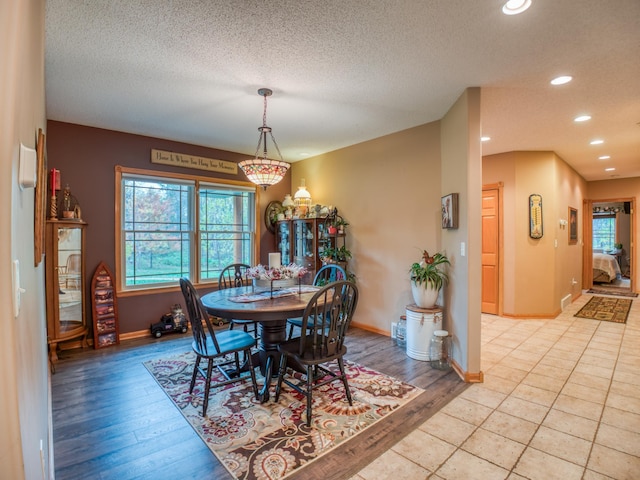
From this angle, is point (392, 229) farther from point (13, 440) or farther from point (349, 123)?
point (13, 440)

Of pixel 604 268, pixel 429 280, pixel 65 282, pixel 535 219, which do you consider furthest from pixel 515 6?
pixel 604 268

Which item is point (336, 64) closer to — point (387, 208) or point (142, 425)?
point (387, 208)

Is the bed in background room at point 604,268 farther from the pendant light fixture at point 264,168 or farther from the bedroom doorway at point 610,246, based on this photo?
the pendant light fixture at point 264,168

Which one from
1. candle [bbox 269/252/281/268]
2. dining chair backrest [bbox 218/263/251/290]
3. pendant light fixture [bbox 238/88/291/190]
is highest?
pendant light fixture [bbox 238/88/291/190]

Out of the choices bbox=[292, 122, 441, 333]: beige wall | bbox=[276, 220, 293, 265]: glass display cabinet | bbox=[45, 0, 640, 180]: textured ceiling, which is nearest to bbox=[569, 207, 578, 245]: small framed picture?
bbox=[45, 0, 640, 180]: textured ceiling

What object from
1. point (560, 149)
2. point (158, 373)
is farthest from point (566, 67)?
point (158, 373)

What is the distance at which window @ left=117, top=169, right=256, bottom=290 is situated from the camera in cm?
448

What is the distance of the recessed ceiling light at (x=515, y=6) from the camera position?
193cm

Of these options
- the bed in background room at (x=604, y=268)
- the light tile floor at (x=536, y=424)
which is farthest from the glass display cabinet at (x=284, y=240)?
the bed in background room at (x=604, y=268)

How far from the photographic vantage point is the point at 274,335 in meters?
3.11

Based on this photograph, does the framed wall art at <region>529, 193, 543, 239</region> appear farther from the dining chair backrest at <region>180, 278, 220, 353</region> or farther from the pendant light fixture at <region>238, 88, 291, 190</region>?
the dining chair backrest at <region>180, 278, 220, 353</region>

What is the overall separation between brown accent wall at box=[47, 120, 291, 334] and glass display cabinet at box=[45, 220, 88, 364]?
0.22m

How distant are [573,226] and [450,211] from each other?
487 centimetres

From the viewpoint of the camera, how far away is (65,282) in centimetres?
376
